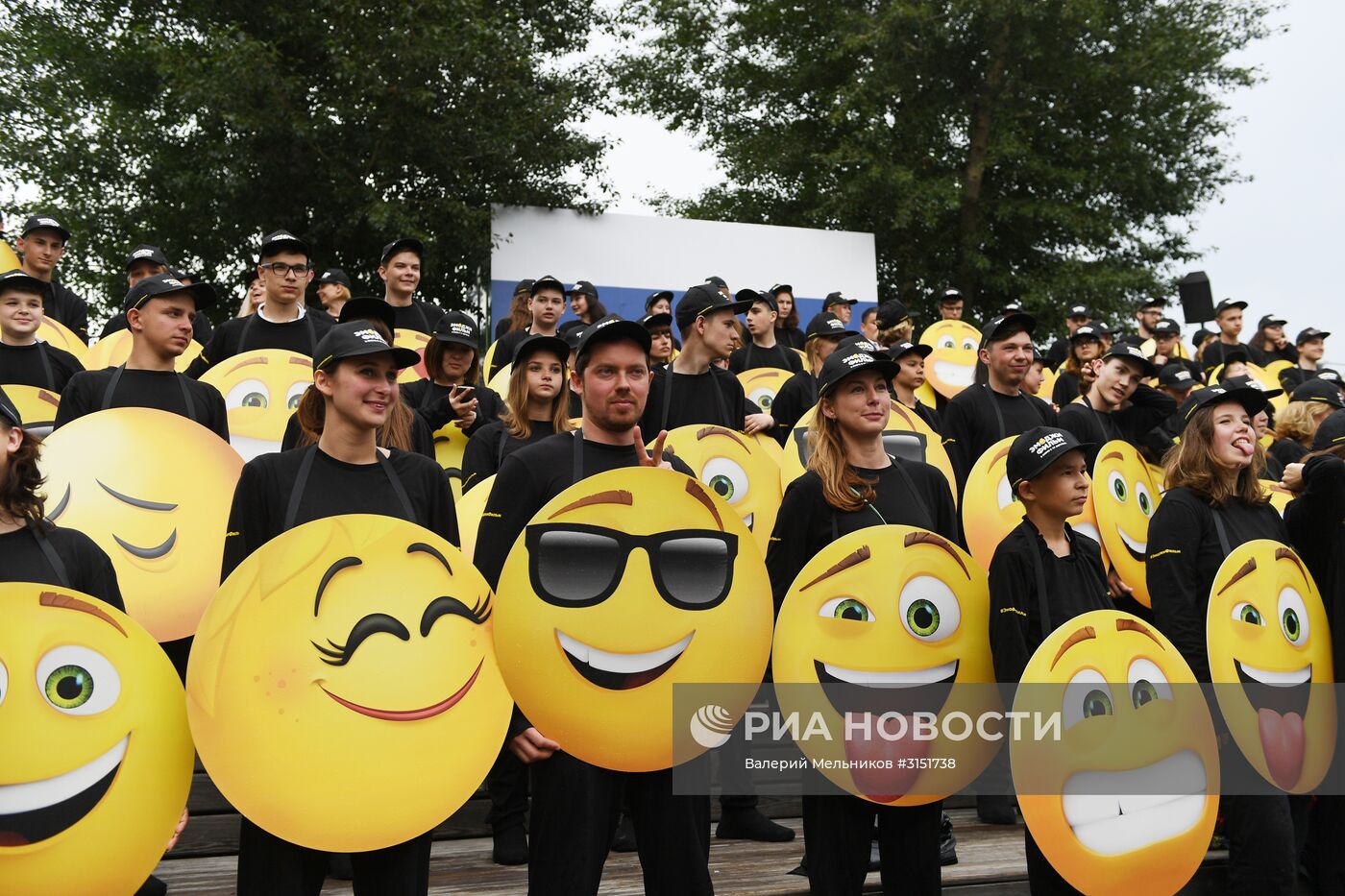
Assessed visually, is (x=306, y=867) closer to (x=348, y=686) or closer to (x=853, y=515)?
(x=348, y=686)

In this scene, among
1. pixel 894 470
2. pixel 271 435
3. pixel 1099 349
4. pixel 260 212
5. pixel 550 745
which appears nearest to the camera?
pixel 550 745

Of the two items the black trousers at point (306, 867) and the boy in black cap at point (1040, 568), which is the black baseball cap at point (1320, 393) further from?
the black trousers at point (306, 867)

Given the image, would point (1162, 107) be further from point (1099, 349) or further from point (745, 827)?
point (745, 827)

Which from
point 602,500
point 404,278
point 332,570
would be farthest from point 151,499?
point 404,278

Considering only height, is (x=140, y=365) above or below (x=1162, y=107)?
below

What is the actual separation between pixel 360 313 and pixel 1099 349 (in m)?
5.87

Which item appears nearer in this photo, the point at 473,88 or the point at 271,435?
the point at 271,435

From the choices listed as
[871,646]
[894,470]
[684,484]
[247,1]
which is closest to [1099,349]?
[894,470]

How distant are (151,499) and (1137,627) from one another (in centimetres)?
357

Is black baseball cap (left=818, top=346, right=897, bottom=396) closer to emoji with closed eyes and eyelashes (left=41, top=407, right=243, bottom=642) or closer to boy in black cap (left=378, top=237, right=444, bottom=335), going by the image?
emoji with closed eyes and eyelashes (left=41, top=407, right=243, bottom=642)

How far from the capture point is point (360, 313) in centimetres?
595

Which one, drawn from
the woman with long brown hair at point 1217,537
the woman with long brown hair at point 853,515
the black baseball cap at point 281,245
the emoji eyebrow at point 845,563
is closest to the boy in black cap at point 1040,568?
the woman with long brown hair at point 853,515

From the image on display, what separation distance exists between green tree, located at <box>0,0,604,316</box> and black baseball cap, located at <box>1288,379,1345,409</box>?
1078 cm

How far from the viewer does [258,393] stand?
595 cm
